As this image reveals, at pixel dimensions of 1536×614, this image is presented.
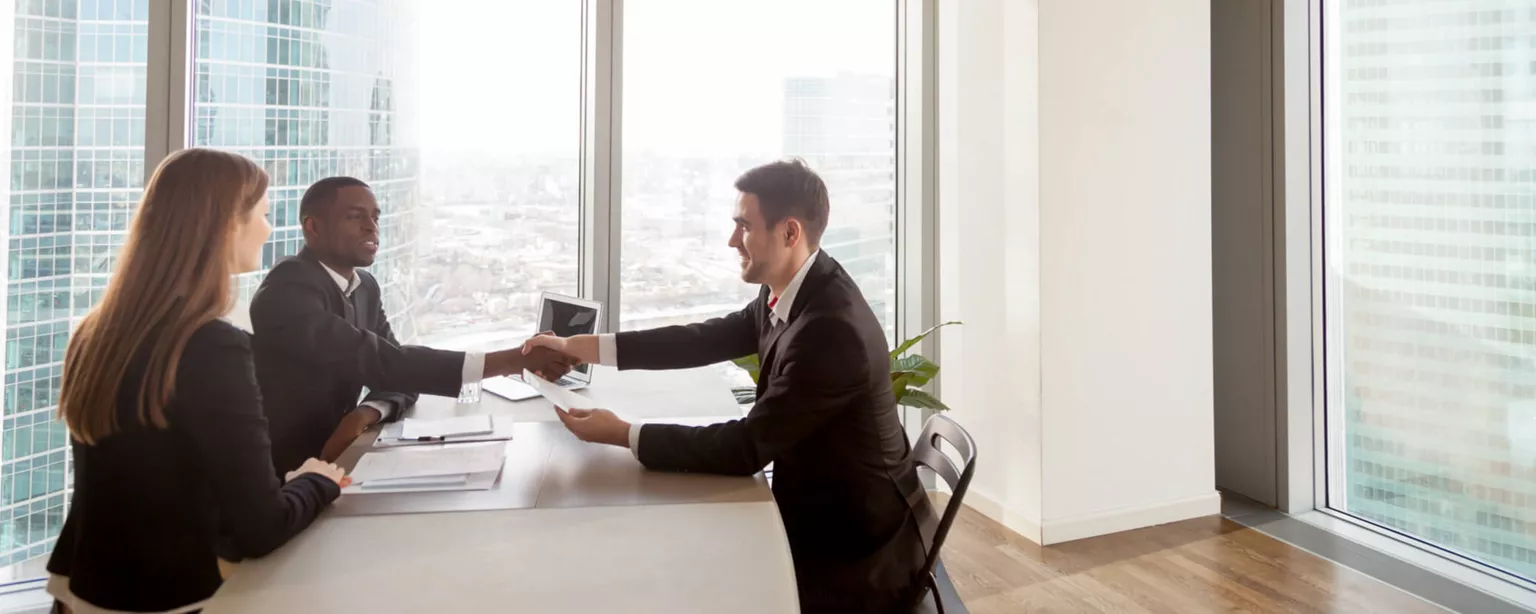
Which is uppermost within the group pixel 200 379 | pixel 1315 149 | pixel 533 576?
pixel 1315 149

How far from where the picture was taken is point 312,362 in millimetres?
2084

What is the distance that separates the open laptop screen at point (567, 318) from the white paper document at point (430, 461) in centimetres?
72

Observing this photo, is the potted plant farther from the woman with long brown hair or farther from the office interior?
the woman with long brown hair

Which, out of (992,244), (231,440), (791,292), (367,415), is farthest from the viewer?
(992,244)

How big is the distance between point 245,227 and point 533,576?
2.51ft

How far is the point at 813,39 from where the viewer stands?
154 inches

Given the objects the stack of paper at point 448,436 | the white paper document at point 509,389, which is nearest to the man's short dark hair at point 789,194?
the stack of paper at point 448,436

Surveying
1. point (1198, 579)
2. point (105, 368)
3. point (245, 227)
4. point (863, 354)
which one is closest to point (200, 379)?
point (105, 368)

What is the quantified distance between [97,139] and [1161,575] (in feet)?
12.2

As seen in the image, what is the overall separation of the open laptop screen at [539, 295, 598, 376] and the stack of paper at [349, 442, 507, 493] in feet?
2.48

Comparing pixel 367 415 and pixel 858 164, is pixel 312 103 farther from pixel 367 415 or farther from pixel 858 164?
pixel 858 164

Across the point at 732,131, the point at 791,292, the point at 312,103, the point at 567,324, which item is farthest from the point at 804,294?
the point at 312,103

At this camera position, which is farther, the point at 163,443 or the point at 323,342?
the point at 323,342

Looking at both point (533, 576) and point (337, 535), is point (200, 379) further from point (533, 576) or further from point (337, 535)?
point (533, 576)
